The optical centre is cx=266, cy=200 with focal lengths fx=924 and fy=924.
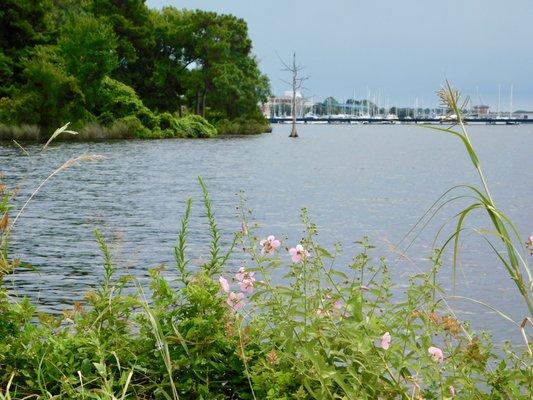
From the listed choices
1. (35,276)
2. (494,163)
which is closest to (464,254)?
(35,276)

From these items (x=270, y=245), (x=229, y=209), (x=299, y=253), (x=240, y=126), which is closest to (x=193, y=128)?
(x=240, y=126)

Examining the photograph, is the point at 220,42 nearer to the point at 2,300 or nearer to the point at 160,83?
the point at 160,83

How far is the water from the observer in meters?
9.97

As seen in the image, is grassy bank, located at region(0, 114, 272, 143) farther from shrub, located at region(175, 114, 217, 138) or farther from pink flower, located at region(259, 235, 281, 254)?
pink flower, located at region(259, 235, 281, 254)

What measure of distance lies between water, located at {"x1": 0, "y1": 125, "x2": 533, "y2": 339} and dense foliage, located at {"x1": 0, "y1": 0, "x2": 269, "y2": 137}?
56.8ft

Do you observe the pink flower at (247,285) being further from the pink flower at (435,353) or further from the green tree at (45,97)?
the green tree at (45,97)

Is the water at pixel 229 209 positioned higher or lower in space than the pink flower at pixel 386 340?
lower

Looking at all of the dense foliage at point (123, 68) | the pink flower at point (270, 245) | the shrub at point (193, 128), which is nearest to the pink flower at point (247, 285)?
the pink flower at point (270, 245)

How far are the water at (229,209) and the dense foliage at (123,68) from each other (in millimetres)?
17304

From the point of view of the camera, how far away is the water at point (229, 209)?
9.97m

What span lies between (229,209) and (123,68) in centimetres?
5882

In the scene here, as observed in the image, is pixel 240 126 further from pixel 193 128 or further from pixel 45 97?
pixel 45 97

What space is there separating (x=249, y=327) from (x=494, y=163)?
39441 millimetres

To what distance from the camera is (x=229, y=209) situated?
18219 mm
